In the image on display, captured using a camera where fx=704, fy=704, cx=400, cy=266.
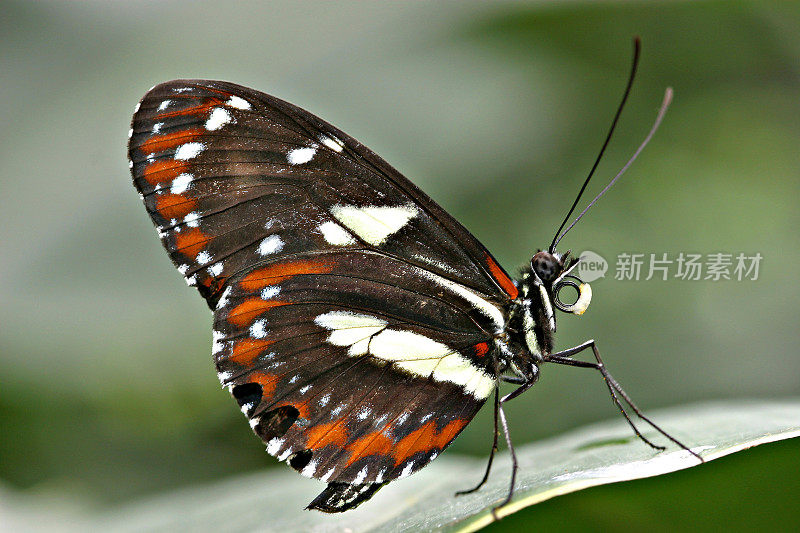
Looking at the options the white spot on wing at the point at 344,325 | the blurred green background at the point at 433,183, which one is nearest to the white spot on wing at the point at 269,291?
the white spot on wing at the point at 344,325

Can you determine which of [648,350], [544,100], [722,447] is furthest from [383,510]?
[544,100]

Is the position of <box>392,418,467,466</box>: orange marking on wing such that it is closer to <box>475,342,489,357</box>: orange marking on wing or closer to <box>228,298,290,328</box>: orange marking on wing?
<box>475,342,489,357</box>: orange marking on wing

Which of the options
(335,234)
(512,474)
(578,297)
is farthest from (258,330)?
(578,297)

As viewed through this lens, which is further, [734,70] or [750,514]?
[734,70]

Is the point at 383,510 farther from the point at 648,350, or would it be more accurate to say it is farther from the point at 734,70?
the point at 734,70

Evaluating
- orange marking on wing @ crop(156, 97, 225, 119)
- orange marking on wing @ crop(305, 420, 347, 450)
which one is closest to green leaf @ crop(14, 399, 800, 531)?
orange marking on wing @ crop(305, 420, 347, 450)

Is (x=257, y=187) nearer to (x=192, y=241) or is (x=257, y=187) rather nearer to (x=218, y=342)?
(x=192, y=241)
